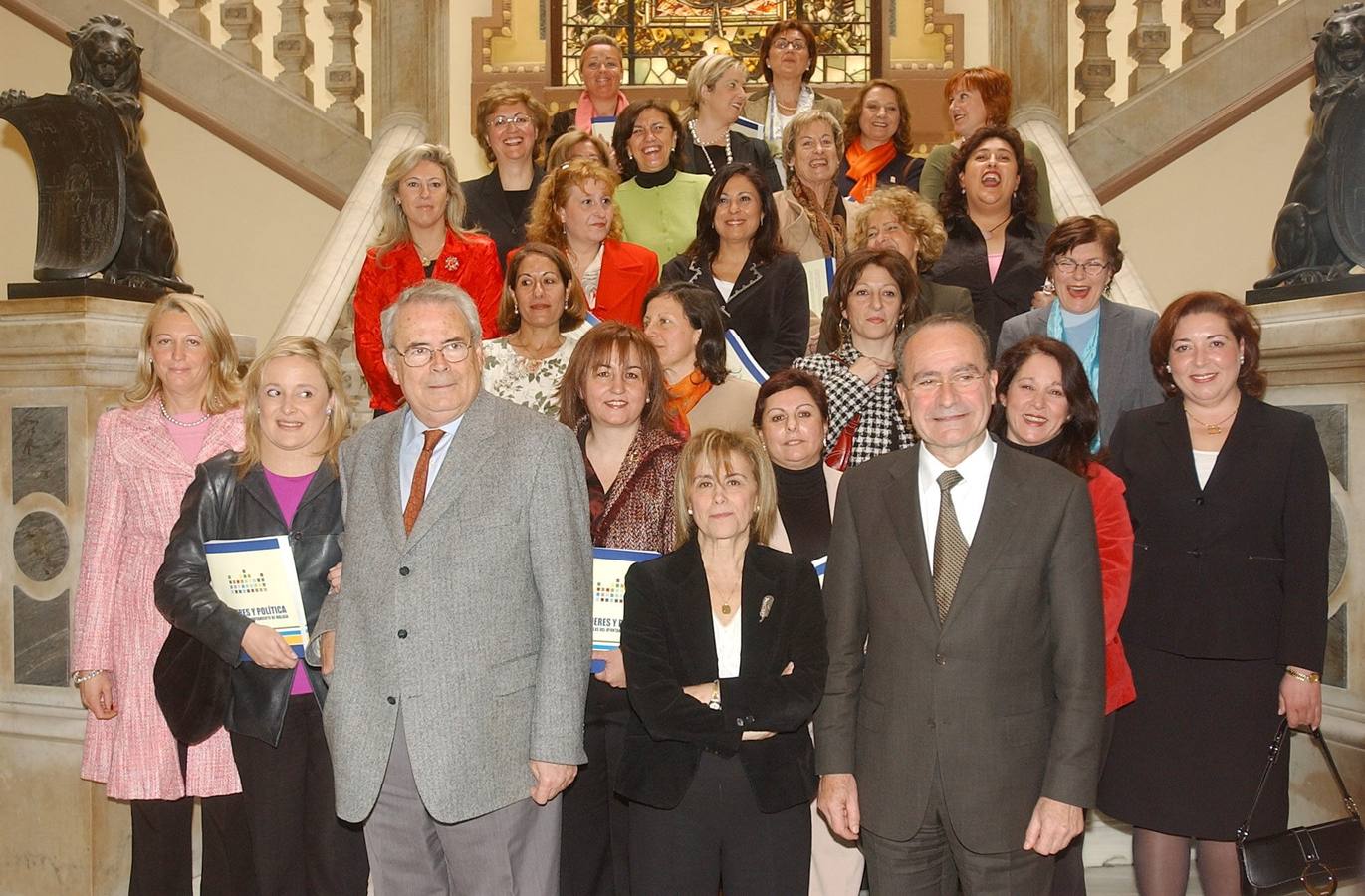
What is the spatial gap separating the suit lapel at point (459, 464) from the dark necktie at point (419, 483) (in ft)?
0.11

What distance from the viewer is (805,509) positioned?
12.6 feet

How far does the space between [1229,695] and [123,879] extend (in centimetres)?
367

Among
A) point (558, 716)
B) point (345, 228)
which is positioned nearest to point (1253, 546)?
point (558, 716)

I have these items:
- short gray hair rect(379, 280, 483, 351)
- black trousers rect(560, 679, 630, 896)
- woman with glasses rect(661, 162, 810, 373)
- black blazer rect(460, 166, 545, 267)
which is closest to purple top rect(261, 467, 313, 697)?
short gray hair rect(379, 280, 483, 351)

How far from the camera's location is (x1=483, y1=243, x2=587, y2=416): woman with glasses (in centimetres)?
457

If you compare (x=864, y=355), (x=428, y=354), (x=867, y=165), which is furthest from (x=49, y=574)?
(x=867, y=165)

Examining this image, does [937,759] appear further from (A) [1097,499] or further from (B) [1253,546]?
(B) [1253,546]

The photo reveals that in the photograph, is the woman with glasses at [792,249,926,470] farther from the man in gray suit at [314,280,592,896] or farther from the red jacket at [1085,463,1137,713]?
the man in gray suit at [314,280,592,896]

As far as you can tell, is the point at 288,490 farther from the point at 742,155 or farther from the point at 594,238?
the point at 742,155

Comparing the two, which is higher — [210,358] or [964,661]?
[210,358]

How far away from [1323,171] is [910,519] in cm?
240

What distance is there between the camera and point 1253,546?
359 cm

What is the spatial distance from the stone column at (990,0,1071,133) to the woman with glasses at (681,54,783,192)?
2.09 metres

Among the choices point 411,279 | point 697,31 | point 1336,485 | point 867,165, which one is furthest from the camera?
point 697,31
